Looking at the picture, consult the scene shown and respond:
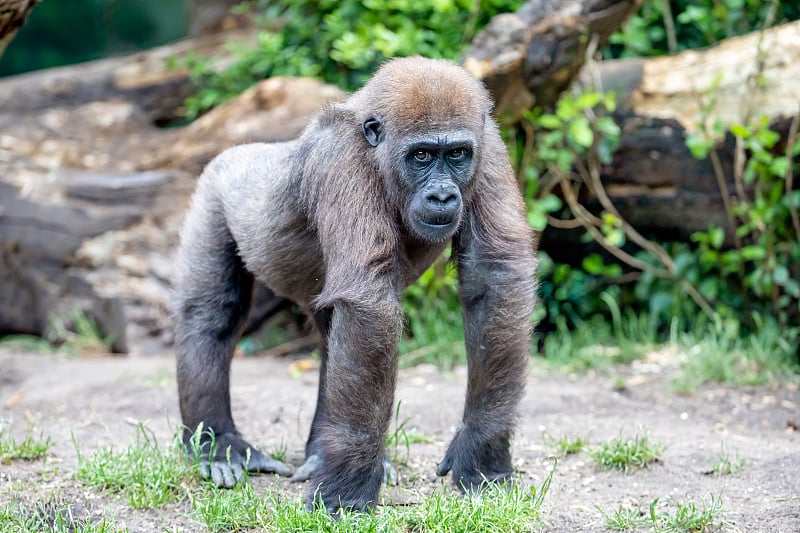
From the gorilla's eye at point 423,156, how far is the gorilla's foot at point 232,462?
1.98 m

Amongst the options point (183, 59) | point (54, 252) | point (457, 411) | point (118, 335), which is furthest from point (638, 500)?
point (183, 59)

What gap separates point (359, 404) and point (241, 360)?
480 centimetres

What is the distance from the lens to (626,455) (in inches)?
206

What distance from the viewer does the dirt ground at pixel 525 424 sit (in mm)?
4742

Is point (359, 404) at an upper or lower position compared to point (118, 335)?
upper

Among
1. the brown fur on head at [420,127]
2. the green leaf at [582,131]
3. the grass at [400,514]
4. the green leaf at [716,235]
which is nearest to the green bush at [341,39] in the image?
the green leaf at [582,131]

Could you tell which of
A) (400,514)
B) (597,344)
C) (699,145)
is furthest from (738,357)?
(400,514)

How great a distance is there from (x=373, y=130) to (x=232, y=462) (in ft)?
7.20

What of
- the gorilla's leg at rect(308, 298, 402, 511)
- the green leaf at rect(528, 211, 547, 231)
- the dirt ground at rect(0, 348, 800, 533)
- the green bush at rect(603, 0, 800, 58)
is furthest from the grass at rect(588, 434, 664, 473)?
the green bush at rect(603, 0, 800, 58)

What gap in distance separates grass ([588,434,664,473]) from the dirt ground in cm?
6

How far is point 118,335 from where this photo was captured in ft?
29.9

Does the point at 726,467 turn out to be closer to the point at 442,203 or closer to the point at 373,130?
the point at 442,203

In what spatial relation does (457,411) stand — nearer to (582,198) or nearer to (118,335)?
(582,198)

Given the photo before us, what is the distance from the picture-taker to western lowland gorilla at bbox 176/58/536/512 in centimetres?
436
